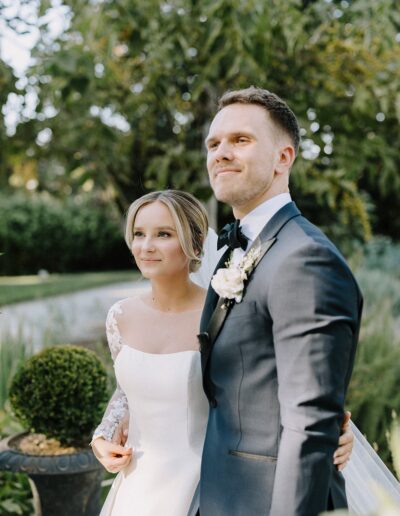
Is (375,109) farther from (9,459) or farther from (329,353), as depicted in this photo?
(329,353)

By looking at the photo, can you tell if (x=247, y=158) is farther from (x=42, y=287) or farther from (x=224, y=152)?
(x=42, y=287)

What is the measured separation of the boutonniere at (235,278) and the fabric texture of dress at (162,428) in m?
0.55

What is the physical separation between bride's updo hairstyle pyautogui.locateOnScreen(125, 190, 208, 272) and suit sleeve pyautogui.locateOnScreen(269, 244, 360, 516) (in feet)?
2.77

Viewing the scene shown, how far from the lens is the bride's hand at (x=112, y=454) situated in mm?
2164

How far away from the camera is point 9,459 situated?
348 cm

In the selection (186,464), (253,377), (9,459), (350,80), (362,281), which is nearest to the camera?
(253,377)

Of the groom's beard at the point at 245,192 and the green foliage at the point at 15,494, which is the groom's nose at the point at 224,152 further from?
the green foliage at the point at 15,494

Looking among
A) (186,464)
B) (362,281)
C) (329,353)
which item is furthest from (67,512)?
(362,281)

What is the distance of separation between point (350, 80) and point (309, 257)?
176 inches

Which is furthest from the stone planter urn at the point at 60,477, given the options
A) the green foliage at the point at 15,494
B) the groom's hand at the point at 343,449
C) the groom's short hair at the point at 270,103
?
the groom's short hair at the point at 270,103

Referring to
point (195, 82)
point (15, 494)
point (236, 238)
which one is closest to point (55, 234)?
point (195, 82)

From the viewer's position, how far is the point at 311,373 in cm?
138

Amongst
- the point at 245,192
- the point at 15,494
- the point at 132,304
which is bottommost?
the point at 15,494

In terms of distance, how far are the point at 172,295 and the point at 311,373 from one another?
101cm
